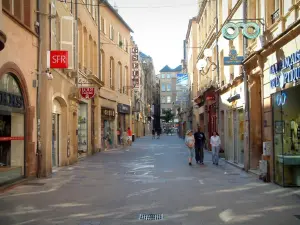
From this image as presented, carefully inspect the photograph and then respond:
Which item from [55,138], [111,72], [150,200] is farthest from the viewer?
[111,72]

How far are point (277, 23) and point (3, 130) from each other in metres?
8.17

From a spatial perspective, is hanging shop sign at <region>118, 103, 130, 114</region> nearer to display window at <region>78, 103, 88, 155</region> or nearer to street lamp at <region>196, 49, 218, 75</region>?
street lamp at <region>196, 49, 218, 75</region>

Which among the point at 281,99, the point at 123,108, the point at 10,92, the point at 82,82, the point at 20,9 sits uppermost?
the point at 20,9

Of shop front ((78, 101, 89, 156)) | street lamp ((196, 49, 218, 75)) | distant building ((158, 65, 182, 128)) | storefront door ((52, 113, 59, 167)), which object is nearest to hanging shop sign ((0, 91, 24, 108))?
storefront door ((52, 113, 59, 167))

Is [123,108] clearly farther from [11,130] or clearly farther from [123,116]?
[11,130]

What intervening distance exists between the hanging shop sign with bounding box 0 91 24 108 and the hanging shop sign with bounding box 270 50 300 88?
7282 millimetres

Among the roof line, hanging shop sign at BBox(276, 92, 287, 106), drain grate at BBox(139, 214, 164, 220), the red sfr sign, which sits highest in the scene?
the roof line

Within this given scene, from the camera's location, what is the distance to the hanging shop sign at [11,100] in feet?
37.1

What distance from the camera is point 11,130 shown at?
1220 centimetres

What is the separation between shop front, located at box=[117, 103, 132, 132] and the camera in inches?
1444

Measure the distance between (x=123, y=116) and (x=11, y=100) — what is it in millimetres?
28245

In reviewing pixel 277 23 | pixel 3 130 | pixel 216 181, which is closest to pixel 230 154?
pixel 216 181

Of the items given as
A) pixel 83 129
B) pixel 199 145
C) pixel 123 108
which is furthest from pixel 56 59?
pixel 123 108

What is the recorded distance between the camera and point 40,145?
45.8 feet
